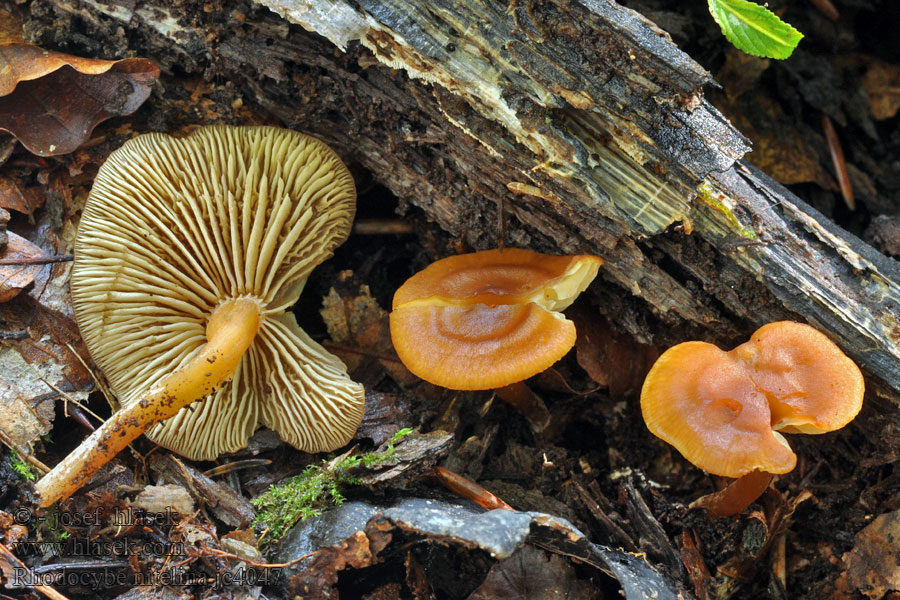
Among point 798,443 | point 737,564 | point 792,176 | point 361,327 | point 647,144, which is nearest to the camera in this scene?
point 647,144

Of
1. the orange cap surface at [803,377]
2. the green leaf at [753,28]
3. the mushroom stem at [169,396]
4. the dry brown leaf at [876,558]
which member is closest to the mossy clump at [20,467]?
the mushroom stem at [169,396]

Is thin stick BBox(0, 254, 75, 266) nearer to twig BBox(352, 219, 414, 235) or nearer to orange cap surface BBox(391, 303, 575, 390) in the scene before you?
twig BBox(352, 219, 414, 235)

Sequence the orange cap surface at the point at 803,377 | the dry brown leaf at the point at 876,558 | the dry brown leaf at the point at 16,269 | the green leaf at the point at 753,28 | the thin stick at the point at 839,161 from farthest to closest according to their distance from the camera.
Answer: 1. the thin stick at the point at 839,161
2. the dry brown leaf at the point at 16,269
3. the dry brown leaf at the point at 876,558
4. the orange cap surface at the point at 803,377
5. the green leaf at the point at 753,28

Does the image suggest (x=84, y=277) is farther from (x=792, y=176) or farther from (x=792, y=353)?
(x=792, y=176)

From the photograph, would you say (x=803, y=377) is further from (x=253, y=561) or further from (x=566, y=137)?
(x=253, y=561)

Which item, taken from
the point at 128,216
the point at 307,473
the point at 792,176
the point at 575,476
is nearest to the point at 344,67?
the point at 128,216

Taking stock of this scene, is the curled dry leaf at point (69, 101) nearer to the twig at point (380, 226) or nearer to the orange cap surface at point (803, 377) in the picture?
the twig at point (380, 226)

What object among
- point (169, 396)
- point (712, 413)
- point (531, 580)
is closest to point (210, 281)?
point (169, 396)
